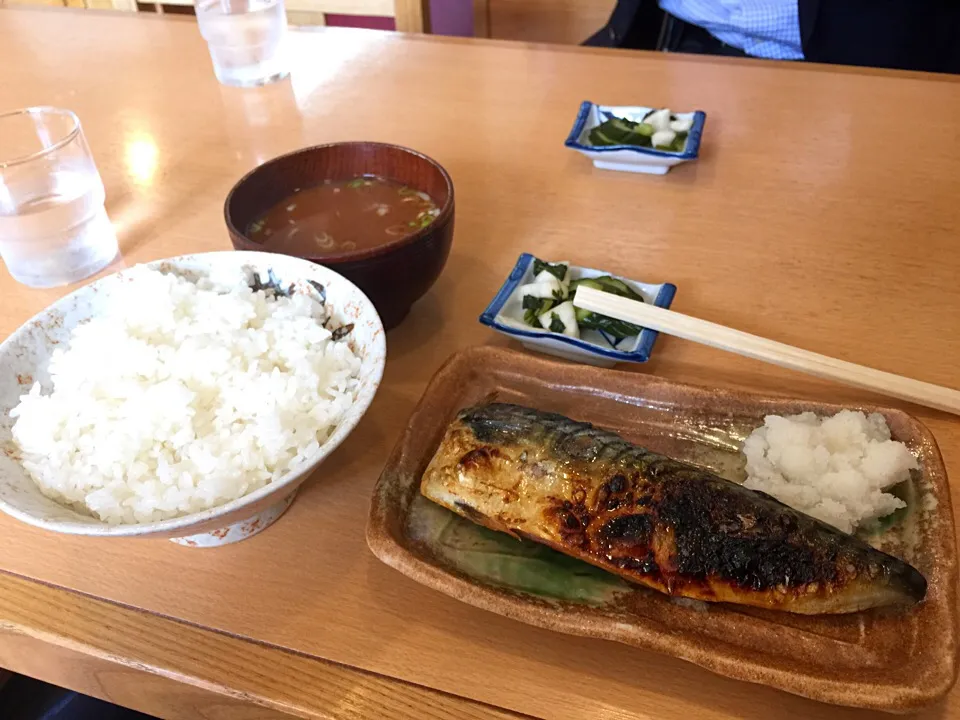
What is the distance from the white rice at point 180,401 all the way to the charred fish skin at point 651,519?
0.18 m

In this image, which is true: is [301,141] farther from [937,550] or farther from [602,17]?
[602,17]

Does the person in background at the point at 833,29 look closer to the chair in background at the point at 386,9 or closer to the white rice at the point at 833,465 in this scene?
the chair in background at the point at 386,9

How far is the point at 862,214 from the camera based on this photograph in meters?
1.39

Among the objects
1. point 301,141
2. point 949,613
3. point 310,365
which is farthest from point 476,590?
point 301,141

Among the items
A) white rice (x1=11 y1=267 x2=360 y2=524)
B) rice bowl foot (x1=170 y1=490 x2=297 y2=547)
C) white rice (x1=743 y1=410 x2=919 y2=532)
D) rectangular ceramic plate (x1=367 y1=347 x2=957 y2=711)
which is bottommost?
rice bowl foot (x1=170 y1=490 x2=297 y2=547)

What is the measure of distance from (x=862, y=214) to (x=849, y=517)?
0.77m

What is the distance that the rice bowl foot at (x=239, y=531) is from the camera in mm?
881

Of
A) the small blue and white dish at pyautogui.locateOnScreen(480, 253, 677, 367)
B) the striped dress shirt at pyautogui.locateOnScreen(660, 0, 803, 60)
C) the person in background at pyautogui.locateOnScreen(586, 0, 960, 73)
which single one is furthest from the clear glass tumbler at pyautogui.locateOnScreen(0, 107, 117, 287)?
the striped dress shirt at pyautogui.locateOnScreen(660, 0, 803, 60)

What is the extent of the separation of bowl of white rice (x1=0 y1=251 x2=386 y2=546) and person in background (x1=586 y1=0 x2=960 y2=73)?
5.91ft

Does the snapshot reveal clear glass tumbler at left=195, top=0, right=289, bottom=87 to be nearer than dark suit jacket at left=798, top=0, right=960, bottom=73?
Yes

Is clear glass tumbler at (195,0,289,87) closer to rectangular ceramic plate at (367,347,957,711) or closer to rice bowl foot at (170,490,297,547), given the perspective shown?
rectangular ceramic plate at (367,347,957,711)

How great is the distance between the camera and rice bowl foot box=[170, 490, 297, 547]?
881mm

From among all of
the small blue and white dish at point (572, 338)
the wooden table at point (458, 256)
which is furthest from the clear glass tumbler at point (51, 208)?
the small blue and white dish at point (572, 338)

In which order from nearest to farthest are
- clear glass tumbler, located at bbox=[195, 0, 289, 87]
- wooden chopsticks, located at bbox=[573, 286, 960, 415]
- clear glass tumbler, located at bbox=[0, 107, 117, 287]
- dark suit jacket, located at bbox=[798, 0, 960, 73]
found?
1. wooden chopsticks, located at bbox=[573, 286, 960, 415]
2. clear glass tumbler, located at bbox=[0, 107, 117, 287]
3. clear glass tumbler, located at bbox=[195, 0, 289, 87]
4. dark suit jacket, located at bbox=[798, 0, 960, 73]
